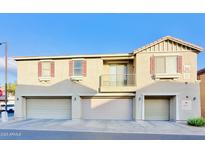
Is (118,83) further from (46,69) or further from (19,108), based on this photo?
(19,108)

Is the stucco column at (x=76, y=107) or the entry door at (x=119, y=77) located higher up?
the entry door at (x=119, y=77)

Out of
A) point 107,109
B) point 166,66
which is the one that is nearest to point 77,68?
point 107,109

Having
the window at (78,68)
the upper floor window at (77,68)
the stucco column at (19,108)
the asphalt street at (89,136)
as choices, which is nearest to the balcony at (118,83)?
the upper floor window at (77,68)

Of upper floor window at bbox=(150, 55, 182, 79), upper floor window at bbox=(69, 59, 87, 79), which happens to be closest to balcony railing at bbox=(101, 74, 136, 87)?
upper floor window at bbox=(69, 59, 87, 79)

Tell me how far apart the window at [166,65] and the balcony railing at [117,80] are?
226 cm

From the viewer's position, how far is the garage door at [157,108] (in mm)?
14219

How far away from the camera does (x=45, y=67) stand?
50.2 ft

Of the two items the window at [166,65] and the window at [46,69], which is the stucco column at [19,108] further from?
the window at [166,65]

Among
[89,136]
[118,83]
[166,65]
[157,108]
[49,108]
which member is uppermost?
[166,65]

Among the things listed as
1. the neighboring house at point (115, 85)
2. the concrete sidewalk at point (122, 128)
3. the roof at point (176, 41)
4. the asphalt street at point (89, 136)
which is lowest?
the concrete sidewalk at point (122, 128)

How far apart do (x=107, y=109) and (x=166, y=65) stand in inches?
248

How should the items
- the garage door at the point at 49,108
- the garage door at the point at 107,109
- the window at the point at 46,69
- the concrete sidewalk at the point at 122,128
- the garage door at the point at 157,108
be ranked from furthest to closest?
the garage door at the point at 49,108 → the window at the point at 46,69 → the garage door at the point at 107,109 → the garage door at the point at 157,108 → the concrete sidewalk at the point at 122,128

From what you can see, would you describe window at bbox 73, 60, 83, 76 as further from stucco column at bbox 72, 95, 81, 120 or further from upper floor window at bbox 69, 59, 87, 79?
stucco column at bbox 72, 95, 81, 120

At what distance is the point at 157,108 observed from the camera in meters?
14.4
